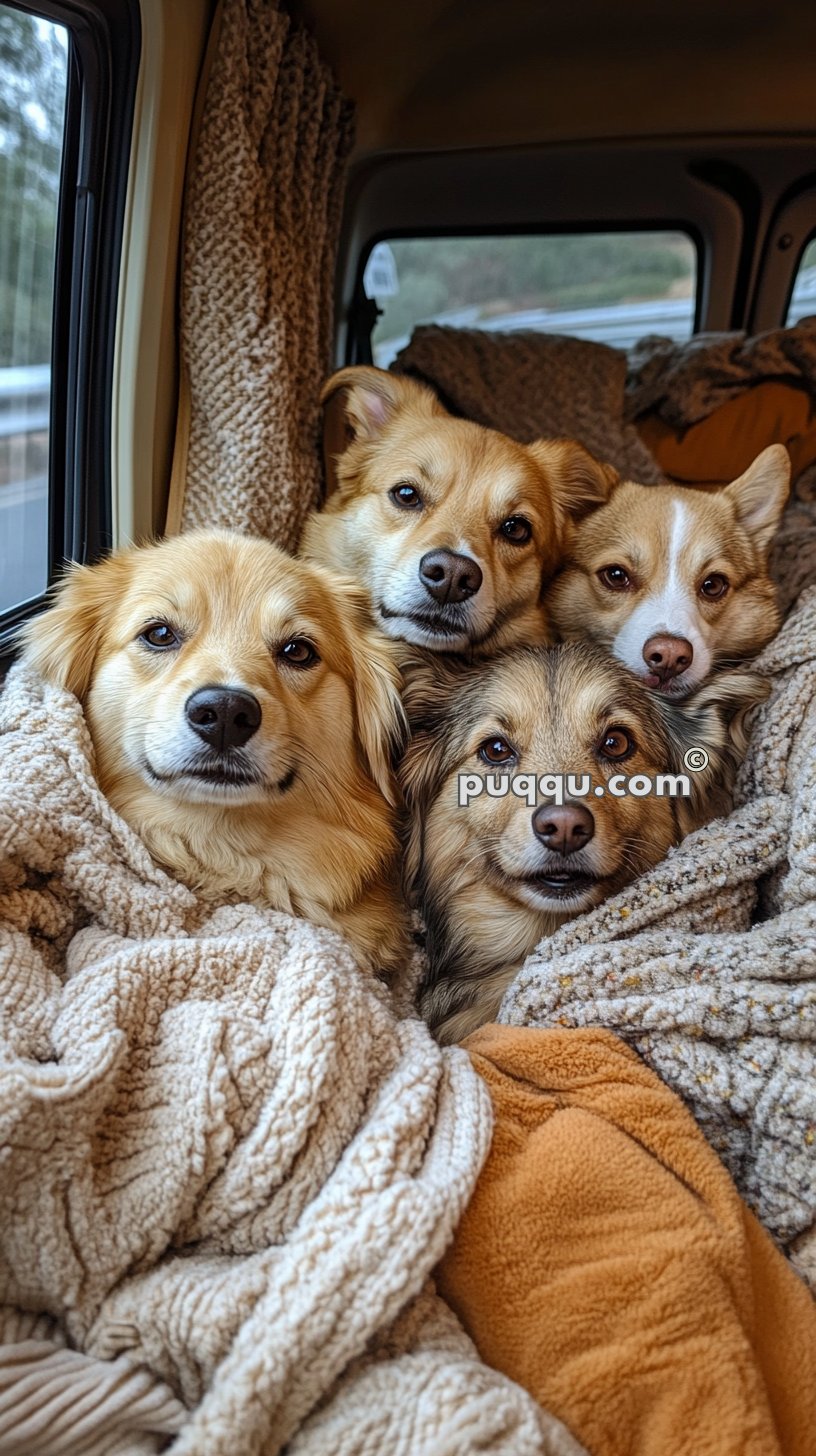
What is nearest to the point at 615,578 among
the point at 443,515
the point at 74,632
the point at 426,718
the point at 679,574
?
the point at 679,574

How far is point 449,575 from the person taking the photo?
1483 millimetres

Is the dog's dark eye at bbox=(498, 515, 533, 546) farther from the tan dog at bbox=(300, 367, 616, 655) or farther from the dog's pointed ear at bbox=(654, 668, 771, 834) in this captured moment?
the dog's pointed ear at bbox=(654, 668, 771, 834)

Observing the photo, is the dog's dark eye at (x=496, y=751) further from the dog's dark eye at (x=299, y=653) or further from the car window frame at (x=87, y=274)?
the car window frame at (x=87, y=274)

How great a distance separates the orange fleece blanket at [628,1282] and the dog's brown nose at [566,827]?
0.93 ft

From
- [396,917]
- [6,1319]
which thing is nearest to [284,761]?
[396,917]

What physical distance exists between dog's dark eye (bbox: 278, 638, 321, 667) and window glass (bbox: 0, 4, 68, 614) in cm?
61

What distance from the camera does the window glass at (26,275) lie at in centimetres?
144

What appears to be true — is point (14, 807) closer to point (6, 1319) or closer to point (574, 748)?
point (6, 1319)

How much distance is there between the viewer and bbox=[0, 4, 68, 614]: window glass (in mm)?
1439

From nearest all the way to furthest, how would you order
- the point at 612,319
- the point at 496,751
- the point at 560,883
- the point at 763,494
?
the point at 560,883, the point at 496,751, the point at 763,494, the point at 612,319

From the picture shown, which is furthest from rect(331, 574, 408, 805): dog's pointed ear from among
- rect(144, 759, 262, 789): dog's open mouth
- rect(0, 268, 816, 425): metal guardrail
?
rect(0, 268, 816, 425): metal guardrail

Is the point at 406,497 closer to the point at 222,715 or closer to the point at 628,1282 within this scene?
the point at 222,715

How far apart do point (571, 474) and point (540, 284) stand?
2.10 meters

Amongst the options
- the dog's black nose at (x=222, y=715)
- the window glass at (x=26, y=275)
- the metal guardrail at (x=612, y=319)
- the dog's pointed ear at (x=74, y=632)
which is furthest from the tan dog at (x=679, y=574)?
the metal guardrail at (x=612, y=319)
